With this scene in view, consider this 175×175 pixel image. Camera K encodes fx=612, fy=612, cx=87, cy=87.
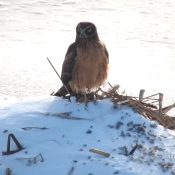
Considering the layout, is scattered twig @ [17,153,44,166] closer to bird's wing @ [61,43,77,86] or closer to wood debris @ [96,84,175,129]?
wood debris @ [96,84,175,129]

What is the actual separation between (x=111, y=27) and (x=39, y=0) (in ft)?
6.00

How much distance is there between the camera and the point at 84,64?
5.63 m

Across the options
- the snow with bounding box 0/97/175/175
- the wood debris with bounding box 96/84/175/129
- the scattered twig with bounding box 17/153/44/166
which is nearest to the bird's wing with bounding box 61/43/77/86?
the wood debris with bounding box 96/84/175/129

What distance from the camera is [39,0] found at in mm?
10086

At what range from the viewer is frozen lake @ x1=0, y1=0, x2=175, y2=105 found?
688cm

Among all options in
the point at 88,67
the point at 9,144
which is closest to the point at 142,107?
the point at 88,67

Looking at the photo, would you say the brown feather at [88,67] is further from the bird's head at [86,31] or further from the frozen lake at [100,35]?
the frozen lake at [100,35]

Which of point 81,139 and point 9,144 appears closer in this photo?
point 9,144

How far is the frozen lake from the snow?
187cm

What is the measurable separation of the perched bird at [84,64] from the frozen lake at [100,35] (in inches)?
35.2

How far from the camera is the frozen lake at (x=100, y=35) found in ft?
22.6

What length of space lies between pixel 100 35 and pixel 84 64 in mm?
2807

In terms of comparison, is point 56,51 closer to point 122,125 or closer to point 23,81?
point 23,81

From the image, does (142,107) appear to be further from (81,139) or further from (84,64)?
(84,64)
